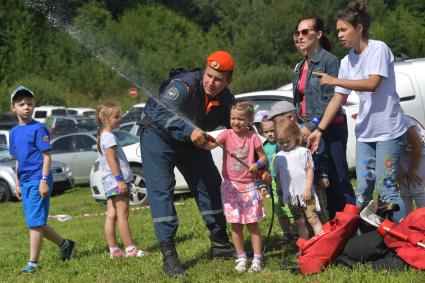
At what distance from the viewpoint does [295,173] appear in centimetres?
619

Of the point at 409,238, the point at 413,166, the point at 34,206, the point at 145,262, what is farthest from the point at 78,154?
the point at 409,238

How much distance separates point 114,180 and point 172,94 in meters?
1.83

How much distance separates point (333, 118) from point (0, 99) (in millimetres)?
43575

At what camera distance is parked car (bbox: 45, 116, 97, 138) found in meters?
24.0

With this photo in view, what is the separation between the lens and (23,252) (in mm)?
8250

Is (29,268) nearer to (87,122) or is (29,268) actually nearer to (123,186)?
(123,186)

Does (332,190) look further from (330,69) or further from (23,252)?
(23,252)

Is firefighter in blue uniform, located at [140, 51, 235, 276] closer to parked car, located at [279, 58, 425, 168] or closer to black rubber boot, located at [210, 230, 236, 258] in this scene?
Answer: black rubber boot, located at [210, 230, 236, 258]

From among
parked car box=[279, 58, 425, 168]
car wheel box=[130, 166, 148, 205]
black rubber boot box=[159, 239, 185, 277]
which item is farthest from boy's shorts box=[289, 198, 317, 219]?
car wheel box=[130, 166, 148, 205]

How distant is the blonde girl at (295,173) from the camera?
6145mm

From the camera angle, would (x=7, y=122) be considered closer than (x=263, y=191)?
No

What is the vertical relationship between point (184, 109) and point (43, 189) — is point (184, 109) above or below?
above

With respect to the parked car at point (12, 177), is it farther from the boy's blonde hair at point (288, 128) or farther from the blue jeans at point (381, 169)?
the blue jeans at point (381, 169)

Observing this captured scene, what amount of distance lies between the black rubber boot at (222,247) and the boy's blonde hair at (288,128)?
1.05 meters
